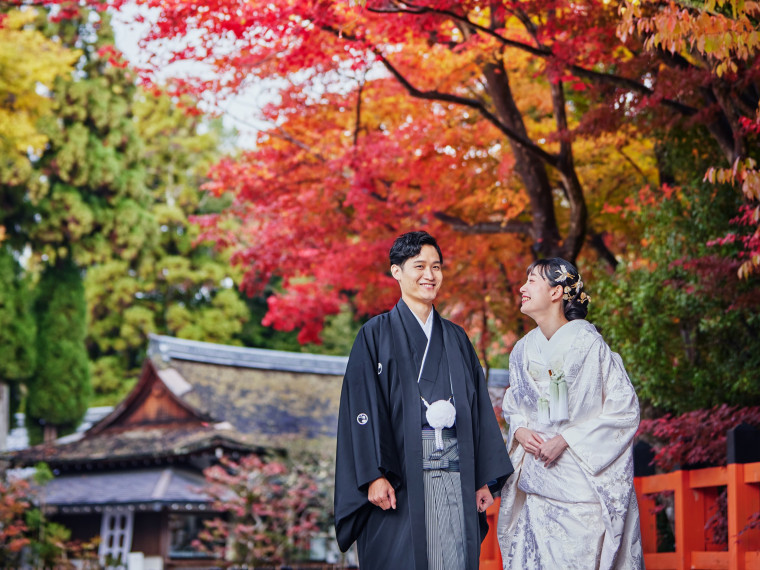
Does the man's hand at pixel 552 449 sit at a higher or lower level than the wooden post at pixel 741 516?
higher

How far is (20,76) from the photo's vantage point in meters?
19.6

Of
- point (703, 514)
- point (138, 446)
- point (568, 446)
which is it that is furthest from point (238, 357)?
point (568, 446)

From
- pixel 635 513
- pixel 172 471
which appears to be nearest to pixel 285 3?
pixel 635 513

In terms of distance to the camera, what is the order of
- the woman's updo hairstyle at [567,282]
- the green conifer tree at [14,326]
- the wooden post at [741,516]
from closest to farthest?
the woman's updo hairstyle at [567,282] < the wooden post at [741,516] < the green conifer tree at [14,326]

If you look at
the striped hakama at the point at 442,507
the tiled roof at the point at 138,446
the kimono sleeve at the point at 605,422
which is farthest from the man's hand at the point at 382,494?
the tiled roof at the point at 138,446

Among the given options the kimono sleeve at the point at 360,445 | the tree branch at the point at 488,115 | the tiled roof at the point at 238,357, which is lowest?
the kimono sleeve at the point at 360,445

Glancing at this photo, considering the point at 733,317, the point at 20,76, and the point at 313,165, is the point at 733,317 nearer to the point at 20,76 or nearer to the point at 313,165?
the point at 313,165

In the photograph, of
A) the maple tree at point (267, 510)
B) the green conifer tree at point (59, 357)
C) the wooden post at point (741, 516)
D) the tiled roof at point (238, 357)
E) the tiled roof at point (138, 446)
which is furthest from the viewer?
the green conifer tree at point (59, 357)

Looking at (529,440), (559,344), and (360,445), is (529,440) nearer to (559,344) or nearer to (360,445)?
(559,344)

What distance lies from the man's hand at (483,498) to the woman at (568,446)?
9.9 inches

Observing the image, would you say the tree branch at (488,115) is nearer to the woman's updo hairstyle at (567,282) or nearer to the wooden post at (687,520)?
the wooden post at (687,520)

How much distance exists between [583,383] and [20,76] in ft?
61.4

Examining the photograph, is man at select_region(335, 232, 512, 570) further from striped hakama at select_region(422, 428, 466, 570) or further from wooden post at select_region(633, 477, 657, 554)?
wooden post at select_region(633, 477, 657, 554)

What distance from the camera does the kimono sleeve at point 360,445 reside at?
3516mm
